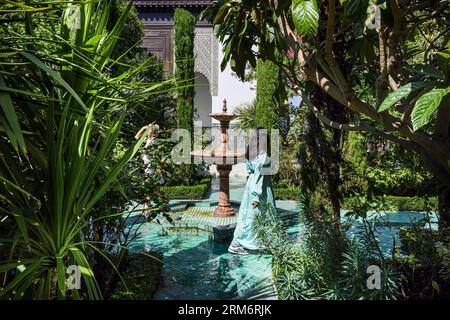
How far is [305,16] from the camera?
1.41 meters

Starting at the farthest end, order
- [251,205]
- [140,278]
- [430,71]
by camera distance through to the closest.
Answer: [251,205] < [140,278] < [430,71]

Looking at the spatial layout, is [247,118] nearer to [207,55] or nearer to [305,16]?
[207,55]

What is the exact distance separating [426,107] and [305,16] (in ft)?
1.84

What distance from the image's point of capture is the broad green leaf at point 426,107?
3.74ft

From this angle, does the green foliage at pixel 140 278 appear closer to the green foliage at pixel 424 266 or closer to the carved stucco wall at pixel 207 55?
the green foliage at pixel 424 266

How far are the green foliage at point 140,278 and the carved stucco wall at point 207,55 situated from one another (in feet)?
40.9

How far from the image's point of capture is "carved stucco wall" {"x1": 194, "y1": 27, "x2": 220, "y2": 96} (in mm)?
15773

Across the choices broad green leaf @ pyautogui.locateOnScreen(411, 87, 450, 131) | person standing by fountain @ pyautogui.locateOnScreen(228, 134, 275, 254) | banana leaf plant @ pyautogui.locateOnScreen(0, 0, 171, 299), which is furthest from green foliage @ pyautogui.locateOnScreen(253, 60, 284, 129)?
broad green leaf @ pyautogui.locateOnScreen(411, 87, 450, 131)

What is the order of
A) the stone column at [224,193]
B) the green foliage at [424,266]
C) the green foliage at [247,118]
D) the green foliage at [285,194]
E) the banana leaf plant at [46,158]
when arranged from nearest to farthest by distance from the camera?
the banana leaf plant at [46,158] < the green foliage at [424,266] < the stone column at [224,193] < the green foliage at [285,194] < the green foliage at [247,118]

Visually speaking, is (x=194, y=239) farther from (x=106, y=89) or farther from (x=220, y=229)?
(x=106, y=89)

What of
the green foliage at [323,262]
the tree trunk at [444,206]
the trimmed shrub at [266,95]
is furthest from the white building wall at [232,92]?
the tree trunk at [444,206]

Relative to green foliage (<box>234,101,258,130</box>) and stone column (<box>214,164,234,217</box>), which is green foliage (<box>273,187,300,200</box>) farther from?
green foliage (<box>234,101,258,130</box>)

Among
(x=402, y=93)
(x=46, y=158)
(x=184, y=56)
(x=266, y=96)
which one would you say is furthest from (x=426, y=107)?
(x=184, y=56)
